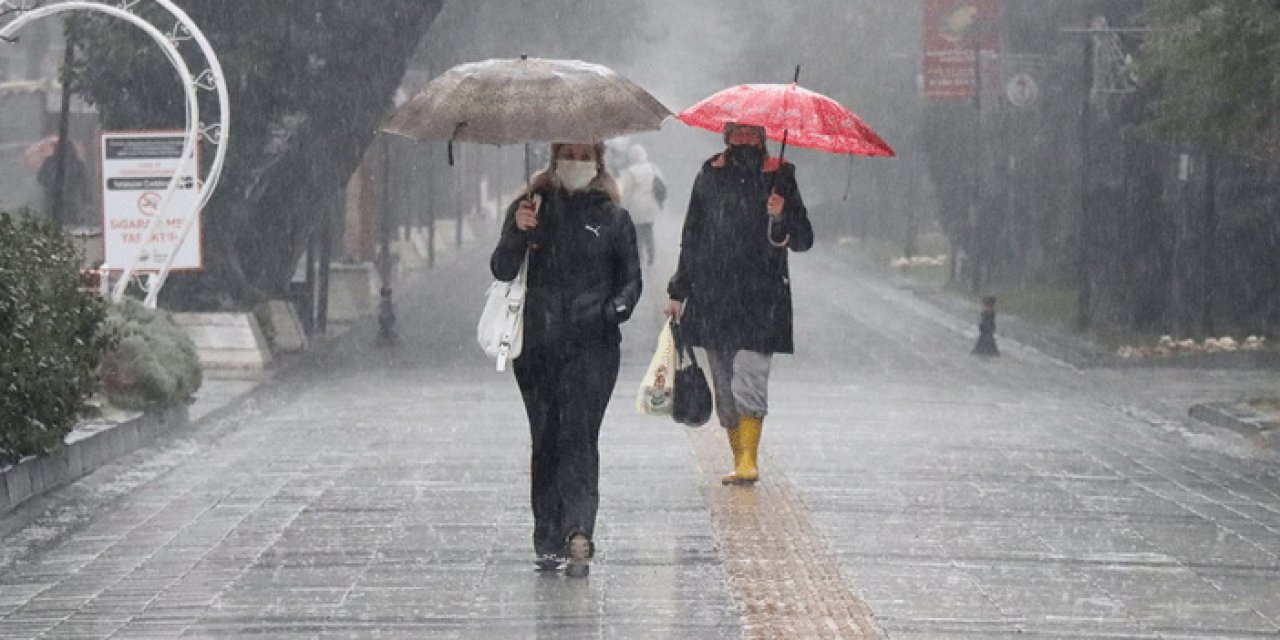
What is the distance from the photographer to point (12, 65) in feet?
231

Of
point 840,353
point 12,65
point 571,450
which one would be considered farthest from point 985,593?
point 12,65

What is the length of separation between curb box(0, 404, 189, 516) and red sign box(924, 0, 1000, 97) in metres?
20.6

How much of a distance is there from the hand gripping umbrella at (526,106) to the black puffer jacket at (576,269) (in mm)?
309

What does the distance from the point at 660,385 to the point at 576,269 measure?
6.71ft

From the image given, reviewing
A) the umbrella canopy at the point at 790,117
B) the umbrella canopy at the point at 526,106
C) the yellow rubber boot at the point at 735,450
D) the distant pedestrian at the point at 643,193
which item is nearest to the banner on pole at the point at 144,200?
the yellow rubber boot at the point at 735,450

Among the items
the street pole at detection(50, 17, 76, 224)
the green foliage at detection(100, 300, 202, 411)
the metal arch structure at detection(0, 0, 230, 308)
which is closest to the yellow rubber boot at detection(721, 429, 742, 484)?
the green foliage at detection(100, 300, 202, 411)

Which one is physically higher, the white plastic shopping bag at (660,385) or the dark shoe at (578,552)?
the white plastic shopping bag at (660,385)

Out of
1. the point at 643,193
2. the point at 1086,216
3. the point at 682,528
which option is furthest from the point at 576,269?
the point at 643,193

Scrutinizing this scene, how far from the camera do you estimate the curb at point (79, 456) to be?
11.0 metres

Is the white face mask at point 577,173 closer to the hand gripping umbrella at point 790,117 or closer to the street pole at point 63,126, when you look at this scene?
the hand gripping umbrella at point 790,117

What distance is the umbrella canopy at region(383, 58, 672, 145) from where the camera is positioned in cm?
833

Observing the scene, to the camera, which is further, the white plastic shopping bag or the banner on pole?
the banner on pole

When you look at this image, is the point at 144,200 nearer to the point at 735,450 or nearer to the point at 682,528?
the point at 735,450

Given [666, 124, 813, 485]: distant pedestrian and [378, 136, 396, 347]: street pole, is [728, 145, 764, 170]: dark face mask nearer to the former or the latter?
[666, 124, 813, 485]: distant pedestrian
